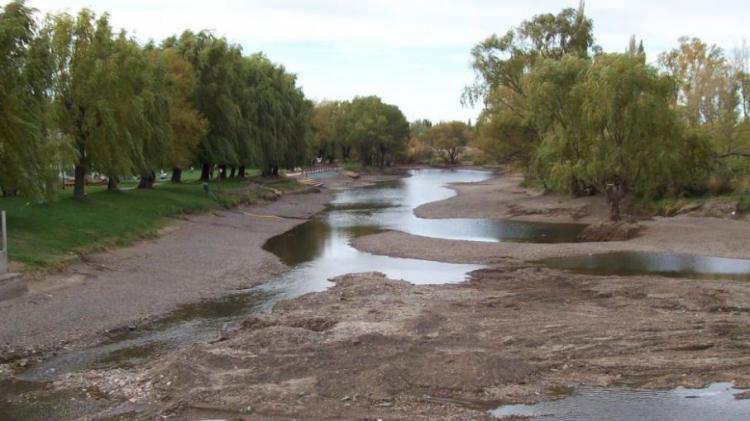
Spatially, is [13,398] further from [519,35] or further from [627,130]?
[519,35]

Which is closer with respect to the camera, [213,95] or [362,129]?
[213,95]

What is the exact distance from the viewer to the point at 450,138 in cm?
16075

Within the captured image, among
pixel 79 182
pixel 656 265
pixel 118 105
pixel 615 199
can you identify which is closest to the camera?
pixel 656 265

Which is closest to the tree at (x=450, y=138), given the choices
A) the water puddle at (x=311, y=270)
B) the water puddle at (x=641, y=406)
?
the water puddle at (x=311, y=270)

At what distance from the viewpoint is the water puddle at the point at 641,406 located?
11938mm

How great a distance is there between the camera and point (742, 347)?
50.1ft

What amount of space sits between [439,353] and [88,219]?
2378 centimetres

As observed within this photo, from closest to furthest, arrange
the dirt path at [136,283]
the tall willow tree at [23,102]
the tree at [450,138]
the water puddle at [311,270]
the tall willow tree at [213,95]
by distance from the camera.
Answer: the water puddle at [311,270] < the dirt path at [136,283] < the tall willow tree at [23,102] < the tall willow tree at [213,95] < the tree at [450,138]

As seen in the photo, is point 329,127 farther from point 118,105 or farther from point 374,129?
point 118,105

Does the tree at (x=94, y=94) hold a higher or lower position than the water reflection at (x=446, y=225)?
higher

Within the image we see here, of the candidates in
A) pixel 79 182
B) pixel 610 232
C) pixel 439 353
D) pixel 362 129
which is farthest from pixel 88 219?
pixel 362 129

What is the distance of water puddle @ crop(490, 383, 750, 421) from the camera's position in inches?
470

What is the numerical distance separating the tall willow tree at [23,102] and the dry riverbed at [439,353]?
12769 millimetres

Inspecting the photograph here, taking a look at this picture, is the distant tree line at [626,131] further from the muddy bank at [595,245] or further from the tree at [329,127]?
the tree at [329,127]
